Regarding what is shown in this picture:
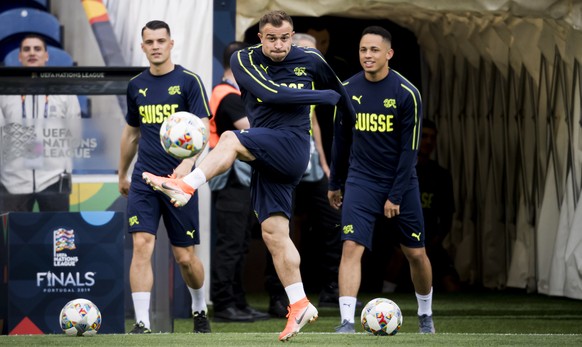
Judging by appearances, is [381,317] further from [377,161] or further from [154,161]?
[154,161]

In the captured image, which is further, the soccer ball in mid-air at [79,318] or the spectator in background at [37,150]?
the spectator in background at [37,150]

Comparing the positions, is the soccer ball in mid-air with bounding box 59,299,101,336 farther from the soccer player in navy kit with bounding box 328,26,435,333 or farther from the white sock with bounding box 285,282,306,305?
the soccer player in navy kit with bounding box 328,26,435,333

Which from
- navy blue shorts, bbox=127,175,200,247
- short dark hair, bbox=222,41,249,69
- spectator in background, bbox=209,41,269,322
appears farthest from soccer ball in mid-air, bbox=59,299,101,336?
short dark hair, bbox=222,41,249,69

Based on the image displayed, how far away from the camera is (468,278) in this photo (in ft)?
50.6

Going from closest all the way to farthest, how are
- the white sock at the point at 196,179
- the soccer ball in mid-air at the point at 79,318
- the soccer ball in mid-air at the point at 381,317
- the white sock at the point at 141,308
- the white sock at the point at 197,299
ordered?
1. the white sock at the point at 196,179
2. the soccer ball in mid-air at the point at 381,317
3. the soccer ball in mid-air at the point at 79,318
4. the white sock at the point at 141,308
5. the white sock at the point at 197,299

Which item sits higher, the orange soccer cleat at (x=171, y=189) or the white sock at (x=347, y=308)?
the orange soccer cleat at (x=171, y=189)

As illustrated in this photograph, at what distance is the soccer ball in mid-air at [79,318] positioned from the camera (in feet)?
27.0

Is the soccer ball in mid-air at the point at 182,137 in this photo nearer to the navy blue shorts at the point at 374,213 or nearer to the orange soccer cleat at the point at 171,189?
the orange soccer cleat at the point at 171,189

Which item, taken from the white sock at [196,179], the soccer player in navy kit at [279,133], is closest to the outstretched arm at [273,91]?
the soccer player in navy kit at [279,133]

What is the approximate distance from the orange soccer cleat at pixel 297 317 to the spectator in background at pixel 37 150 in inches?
135

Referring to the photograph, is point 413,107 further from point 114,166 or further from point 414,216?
point 114,166

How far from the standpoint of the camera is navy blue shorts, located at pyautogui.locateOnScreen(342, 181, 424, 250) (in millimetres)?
9188

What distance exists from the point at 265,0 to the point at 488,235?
4784 millimetres

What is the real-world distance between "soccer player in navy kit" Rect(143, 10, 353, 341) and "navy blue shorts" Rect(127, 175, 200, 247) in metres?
1.23
